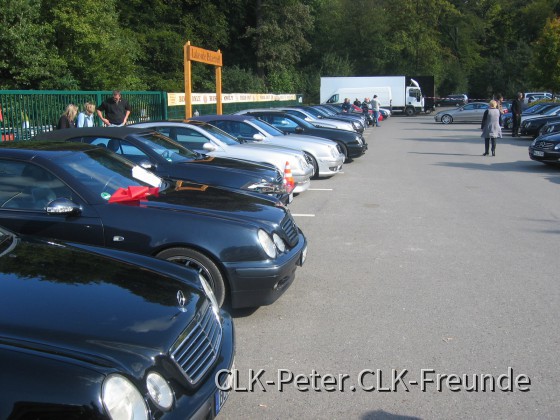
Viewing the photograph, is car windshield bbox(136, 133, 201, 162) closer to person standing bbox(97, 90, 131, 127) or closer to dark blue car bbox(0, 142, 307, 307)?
dark blue car bbox(0, 142, 307, 307)

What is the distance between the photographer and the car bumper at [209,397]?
2.85 metres

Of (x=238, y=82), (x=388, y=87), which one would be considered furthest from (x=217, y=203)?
(x=388, y=87)

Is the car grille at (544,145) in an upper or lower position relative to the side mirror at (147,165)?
lower

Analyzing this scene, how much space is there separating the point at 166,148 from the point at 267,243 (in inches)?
155

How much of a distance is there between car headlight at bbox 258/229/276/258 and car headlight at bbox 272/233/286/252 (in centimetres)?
9

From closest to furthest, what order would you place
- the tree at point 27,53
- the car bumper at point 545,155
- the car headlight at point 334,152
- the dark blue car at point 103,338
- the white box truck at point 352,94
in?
the dark blue car at point 103,338 < the car headlight at point 334,152 < the car bumper at point 545,155 < the tree at point 27,53 < the white box truck at point 352,94

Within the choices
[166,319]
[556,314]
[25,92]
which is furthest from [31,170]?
[25,92]

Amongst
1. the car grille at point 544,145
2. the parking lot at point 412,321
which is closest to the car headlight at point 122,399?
the parking lot at point 412,321

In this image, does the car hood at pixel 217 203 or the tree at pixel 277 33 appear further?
the tree at pixel 277 33

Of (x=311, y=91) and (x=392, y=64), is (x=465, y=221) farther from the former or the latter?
(x=392, y=64)

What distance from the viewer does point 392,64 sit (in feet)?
219

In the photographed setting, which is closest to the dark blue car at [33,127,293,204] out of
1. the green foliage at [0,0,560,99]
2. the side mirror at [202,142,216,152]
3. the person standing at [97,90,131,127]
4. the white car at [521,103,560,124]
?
the side mirror at [202,142,216,152]

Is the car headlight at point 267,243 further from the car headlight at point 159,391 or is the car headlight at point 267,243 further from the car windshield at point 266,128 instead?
the car windshield at point 266,128

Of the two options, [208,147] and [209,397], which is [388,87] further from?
[209,397]
